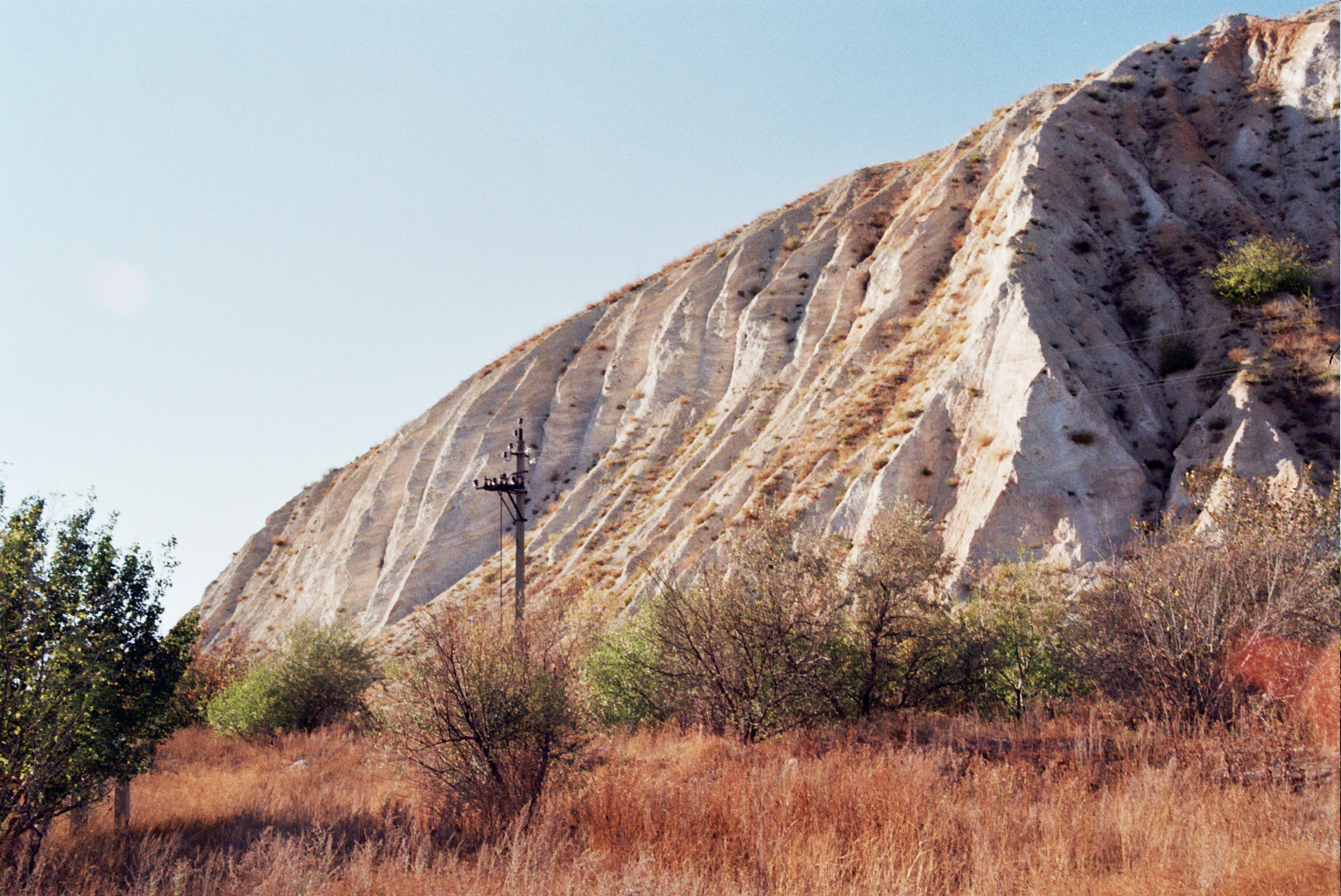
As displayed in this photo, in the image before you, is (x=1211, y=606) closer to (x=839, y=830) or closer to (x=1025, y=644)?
(x=1025, y=644)

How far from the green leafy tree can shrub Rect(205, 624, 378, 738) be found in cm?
933

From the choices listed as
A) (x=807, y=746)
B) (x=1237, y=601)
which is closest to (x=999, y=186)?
(x=1237, y=601)

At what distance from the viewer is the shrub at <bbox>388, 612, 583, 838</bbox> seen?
921cm

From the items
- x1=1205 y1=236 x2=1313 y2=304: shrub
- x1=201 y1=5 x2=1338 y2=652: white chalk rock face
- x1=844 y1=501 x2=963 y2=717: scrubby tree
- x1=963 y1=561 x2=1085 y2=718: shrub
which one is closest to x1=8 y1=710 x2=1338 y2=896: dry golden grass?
x1=963 y1=561 x2=1085 y2=718: shrub

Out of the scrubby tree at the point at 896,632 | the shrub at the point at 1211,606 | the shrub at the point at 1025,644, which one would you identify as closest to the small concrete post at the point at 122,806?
the scrubby tree at the point at 896,632

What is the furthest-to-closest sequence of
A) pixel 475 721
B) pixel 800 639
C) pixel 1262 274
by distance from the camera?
pixel 1262 274, pixel 800 639, pixel 475 721

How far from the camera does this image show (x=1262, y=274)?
2108 centimetres

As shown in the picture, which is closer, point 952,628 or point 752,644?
point 752,644

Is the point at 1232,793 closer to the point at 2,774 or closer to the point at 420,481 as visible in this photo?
the point at 2,774

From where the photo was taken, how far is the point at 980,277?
78.7ft

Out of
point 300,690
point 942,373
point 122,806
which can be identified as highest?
point 942,373

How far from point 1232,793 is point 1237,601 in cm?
408

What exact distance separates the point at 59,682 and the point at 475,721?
4.25 metres

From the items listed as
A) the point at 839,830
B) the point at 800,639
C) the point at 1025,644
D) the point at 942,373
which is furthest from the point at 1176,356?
the point at 839,830
